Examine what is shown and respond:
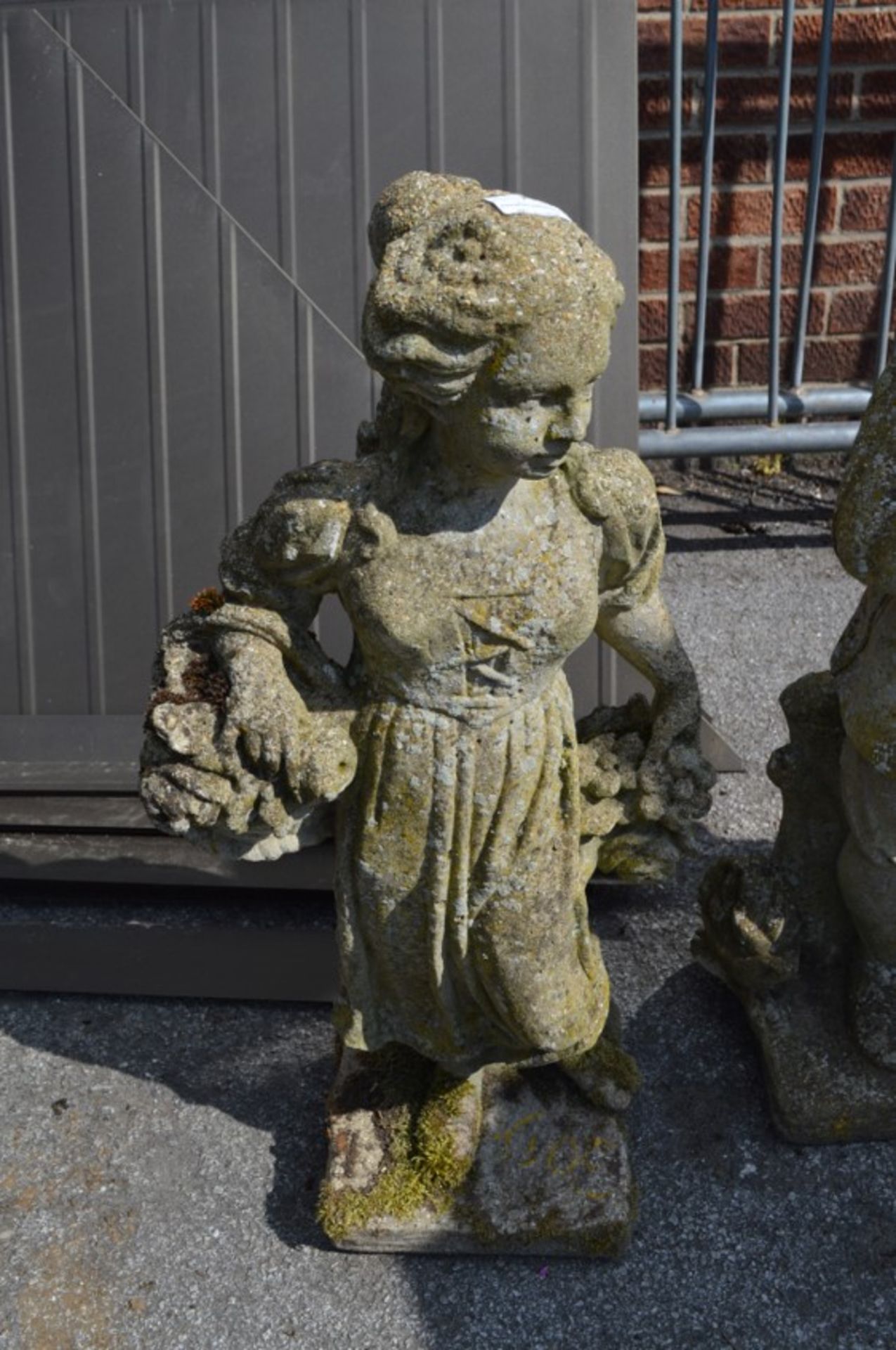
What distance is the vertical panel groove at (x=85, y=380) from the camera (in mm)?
4223

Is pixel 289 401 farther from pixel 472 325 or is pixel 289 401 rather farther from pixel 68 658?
pixel 472 325

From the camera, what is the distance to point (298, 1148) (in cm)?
335

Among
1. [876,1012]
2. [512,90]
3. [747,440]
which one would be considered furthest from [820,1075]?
[747,440]

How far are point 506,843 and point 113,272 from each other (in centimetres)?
214

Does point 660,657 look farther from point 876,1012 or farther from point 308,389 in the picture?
point 308,389

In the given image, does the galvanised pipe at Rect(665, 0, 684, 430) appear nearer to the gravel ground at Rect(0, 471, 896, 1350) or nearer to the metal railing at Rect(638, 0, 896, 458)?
the metal railing at Rect(638, 0, 896, 458)

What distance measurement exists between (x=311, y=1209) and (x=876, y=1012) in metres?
1.16

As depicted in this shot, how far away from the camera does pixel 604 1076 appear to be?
322 cm

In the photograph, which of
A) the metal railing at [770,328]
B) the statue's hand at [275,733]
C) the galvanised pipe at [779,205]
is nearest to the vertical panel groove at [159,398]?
the statue's hand at [275,733]

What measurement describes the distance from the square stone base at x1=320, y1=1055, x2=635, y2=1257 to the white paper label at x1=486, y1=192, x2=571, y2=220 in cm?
164

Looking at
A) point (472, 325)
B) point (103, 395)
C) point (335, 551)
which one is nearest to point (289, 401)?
point (103, 395)

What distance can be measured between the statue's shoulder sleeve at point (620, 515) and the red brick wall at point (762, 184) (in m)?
3.37

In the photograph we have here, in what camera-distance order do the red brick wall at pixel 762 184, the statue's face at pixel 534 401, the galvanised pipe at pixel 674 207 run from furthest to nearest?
the red brick wall at pixel 762 184 → the galvanised pipe at pixel 674 207 → the statue's face at pixel 534 401

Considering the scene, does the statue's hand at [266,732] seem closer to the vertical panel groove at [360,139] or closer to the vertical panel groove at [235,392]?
the vertical panel groove at [235,392]
